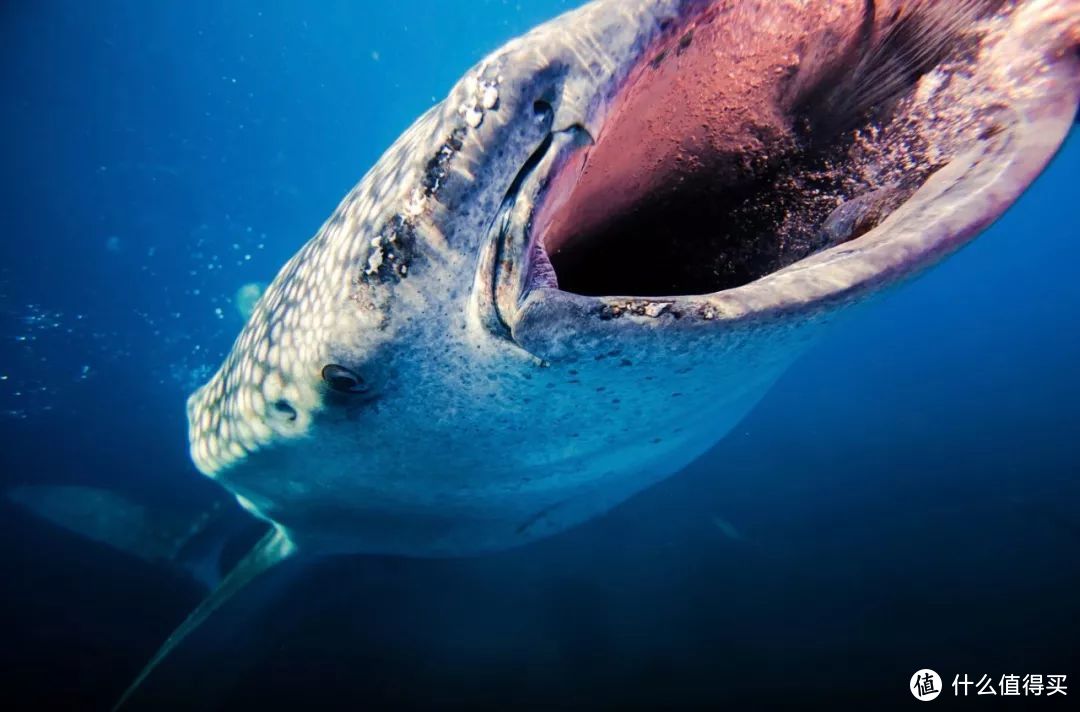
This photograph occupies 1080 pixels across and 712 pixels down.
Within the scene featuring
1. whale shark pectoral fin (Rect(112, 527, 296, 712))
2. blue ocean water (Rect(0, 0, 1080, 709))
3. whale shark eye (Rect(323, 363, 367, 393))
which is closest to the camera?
whale shark eye (Rect(323, 363, 367, 393))

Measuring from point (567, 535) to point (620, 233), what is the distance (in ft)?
17.8

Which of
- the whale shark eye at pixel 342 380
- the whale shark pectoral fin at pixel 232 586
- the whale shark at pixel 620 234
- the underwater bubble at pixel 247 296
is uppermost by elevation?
the underwater bubble at pixel 247 296

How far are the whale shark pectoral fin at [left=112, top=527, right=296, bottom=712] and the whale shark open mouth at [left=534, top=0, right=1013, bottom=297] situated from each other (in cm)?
289

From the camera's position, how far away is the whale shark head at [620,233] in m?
0.88

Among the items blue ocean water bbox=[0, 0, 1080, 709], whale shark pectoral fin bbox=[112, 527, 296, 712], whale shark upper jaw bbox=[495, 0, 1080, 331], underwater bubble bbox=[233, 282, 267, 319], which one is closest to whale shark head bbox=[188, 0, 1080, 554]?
whale shark upper jaw bbox=[495, 0, 1080, 331]

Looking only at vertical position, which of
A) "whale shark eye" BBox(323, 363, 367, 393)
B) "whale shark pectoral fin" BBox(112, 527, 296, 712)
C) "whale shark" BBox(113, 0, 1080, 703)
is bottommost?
"whale shark pectoral fin" BBox(112, 527, 296, 712)

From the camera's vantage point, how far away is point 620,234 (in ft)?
6.10

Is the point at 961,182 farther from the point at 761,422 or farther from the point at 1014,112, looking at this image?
A: the point at 761,422

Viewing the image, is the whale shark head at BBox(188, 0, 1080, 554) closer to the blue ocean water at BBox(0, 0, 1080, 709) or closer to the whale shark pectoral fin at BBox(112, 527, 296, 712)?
the blue ocean water at BBox(0, 0, 1080, 709)

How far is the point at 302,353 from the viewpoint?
146cm

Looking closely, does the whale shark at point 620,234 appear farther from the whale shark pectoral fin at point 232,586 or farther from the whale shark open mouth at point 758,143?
the whale shark pectoral fin at point 232,586

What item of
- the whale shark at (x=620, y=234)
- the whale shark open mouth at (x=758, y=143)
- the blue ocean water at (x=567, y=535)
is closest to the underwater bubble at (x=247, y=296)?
the blue ocean water at (x=567, y=535)

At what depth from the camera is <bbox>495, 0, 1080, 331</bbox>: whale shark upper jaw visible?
2.61 ft

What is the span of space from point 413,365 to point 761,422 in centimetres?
1300
